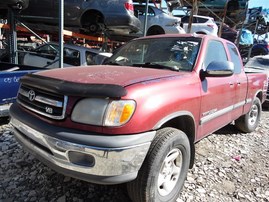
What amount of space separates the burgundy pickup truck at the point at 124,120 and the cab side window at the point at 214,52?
0.50 ft

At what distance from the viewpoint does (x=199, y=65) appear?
10.6 feet

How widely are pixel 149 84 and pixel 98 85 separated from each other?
17.7 inches

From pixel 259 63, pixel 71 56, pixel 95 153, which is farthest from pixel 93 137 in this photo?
pixel 259 63

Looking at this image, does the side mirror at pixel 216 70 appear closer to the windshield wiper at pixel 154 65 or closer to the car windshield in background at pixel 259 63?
the windshield wiper at pixel 154 65

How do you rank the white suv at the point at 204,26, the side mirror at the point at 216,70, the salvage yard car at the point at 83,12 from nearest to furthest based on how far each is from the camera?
the side mirror at the point at 216,70 < the salvage yard car at the point at 83,12 < the white suv at the point at 204,26

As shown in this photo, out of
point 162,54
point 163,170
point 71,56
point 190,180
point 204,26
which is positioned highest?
point 204,26

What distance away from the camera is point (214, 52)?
3.74 m

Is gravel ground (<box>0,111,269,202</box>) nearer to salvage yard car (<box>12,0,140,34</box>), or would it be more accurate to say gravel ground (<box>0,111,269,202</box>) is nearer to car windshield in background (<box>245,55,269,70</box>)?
salvage yard car (<box>12,0,140,34</box>)

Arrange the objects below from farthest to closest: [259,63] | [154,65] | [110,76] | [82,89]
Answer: [259,63], [154,65], [110,76], [82,89]

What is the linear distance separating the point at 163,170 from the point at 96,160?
0.78 m

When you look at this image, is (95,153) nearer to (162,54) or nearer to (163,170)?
(163,170)

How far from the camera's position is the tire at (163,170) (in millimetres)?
2348

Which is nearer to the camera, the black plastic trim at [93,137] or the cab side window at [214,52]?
the black plastic trim at [93,137]

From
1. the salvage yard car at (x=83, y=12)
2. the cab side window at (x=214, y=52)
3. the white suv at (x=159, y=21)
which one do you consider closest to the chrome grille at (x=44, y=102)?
the cab side window at (x=214, y=52)
